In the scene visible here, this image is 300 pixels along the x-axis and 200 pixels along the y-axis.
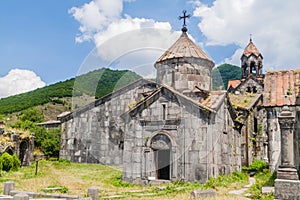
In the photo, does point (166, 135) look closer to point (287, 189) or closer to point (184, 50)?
point (184, 50)

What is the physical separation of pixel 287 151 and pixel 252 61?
22.6 metres

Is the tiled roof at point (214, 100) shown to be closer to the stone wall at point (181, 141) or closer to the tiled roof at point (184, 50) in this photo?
the stone wall at point (181, 141)

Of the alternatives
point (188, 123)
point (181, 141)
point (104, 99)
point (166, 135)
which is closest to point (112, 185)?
point (166, 135)

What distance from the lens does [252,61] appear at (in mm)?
Answer: 29094

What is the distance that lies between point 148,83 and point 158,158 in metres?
5.62

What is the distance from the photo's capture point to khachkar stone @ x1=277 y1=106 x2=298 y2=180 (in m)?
7.79

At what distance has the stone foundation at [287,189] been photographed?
7.40 meters

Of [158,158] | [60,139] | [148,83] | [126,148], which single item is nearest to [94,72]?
[126,148]

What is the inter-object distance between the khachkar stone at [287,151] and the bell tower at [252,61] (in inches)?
847

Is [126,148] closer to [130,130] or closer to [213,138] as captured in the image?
[130,130]

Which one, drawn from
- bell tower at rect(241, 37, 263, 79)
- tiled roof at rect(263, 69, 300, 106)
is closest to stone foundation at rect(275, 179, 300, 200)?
tiled roof at rect(263, 69, 300, 106)

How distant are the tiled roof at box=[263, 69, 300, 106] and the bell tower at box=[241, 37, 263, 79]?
621 inches

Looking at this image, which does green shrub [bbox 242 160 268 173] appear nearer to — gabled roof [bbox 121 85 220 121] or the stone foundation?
gabled roof [bbox 121 85 220 121]

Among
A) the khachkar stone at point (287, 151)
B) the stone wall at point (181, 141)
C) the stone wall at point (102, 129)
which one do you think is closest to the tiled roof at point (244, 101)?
the stone wall at point (102, 129)
